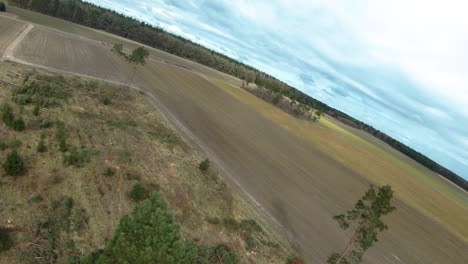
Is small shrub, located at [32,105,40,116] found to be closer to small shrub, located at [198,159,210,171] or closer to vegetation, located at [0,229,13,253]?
vegetation, located at [0,229,13,253]

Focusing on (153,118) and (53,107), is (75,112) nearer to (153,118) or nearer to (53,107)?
(53,107)

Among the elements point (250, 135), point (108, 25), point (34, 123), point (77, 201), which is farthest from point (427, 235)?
point (108, 25)

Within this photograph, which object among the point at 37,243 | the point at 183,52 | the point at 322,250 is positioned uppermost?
the point at 183,52

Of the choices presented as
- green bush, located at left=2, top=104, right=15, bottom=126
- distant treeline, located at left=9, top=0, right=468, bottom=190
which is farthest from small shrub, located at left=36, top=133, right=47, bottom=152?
distant treeline, located at left=9, top=0, right=468, bottom=190

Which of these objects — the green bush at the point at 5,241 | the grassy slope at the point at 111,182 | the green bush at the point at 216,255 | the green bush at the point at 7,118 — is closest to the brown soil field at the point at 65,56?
the grassy slope at the point at 111,182

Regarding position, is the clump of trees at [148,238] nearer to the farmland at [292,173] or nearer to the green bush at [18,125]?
the farmland at [292,173]

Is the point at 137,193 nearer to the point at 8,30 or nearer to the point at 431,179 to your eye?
the point at 8,30
